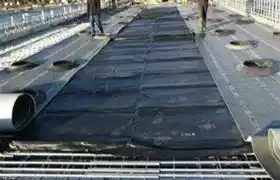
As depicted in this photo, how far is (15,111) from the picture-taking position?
3.02 meters

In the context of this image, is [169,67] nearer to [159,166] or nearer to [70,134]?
[70,134]

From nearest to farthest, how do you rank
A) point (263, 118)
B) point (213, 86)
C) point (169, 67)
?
point (263, 118) → point (213, 86) → point (169, 67)

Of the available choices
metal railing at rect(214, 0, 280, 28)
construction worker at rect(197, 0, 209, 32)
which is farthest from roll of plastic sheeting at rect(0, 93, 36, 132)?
metal railing at rect(214, 0, 280, 28)

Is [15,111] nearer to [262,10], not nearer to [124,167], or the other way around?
[124,167]

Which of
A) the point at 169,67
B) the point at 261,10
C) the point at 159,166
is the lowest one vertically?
the point at 159,166

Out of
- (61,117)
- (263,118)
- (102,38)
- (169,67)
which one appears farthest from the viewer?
→ (102,38)

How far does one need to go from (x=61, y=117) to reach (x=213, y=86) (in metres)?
1.81

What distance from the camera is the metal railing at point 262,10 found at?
8.02 metres

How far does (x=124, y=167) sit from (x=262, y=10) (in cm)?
828

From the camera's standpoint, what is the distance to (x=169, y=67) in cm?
503

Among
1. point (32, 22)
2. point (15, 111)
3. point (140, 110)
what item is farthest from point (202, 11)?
point (15, 111)

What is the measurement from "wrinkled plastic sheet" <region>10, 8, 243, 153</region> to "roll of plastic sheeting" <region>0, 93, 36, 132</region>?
0.10 meters

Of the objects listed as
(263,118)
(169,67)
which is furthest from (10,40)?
(263,118)

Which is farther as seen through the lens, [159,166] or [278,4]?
[278,4]
